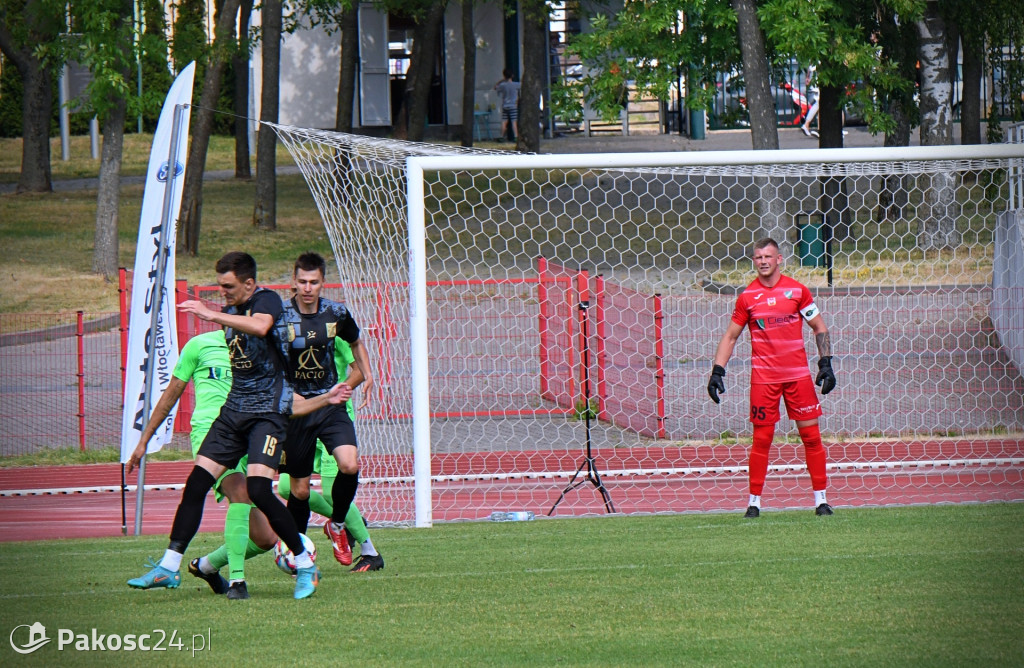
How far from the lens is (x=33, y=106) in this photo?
26.7 m

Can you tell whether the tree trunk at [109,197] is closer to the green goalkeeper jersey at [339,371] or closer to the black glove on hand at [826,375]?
the green goalkeeper jersey at [339,371]

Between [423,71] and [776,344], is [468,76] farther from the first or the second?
[776,344]

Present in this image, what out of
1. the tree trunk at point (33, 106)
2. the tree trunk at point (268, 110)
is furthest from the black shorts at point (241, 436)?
the tree trunk at point (33, 106)

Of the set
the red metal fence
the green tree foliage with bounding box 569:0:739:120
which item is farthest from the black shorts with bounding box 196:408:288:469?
the green tree foliage with bounding box 569:0:739:120

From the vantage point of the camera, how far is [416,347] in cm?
855

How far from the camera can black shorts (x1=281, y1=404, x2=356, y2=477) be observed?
663 cm

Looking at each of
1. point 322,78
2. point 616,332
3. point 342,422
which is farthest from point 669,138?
point 342,422

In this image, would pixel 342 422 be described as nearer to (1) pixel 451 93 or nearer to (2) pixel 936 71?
(2) pixel 936 71

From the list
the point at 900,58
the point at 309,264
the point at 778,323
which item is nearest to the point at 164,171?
the point at 309,264

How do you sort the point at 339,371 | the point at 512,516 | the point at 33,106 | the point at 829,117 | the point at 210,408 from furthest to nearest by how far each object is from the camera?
the point at 33,106
the point at 829,117
the point at 512,516
the point at 339,371
the point at 210,408

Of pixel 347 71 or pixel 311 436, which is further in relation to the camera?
pixel 347 71

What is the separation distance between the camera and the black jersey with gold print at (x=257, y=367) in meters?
6.05

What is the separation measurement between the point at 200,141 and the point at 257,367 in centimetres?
1662

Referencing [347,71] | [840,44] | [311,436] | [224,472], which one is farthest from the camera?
[347,71]
